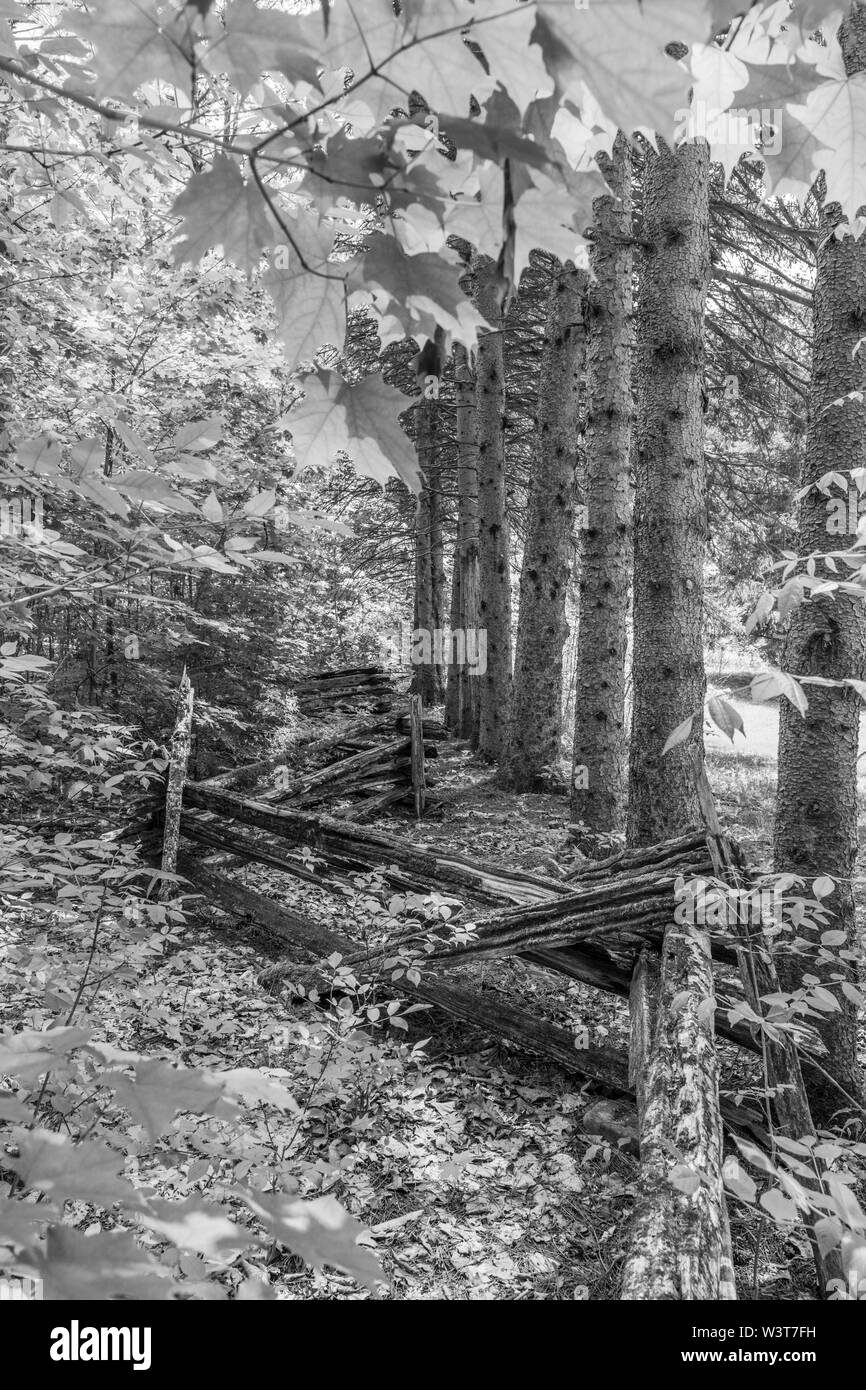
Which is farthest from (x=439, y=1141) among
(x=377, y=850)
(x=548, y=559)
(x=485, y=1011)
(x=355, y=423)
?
(x=548, y=559)

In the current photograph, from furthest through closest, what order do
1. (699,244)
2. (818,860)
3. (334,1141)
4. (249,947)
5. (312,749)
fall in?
(312,749)
(249,947)
(699,244)
(818,860)
(334,1141)

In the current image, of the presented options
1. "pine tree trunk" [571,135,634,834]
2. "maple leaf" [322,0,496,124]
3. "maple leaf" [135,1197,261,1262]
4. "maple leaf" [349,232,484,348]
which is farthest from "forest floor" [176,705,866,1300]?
"pine tree trunk" [571,135,634,834]

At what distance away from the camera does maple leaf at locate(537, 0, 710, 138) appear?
0.78m

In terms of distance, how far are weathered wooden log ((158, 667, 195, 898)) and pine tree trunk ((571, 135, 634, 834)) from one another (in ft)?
11.8

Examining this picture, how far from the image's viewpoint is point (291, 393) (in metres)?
9.26

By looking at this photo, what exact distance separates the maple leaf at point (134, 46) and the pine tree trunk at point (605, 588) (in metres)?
6.53

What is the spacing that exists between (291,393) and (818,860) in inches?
320

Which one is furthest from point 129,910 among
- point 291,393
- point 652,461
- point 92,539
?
point 291,393

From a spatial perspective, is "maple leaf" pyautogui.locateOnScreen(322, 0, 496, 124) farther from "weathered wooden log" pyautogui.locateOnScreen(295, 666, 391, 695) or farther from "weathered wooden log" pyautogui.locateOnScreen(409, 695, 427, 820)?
"weathered wooden log" pyautogui.locateOnScreen(295, 666, 391, 695)

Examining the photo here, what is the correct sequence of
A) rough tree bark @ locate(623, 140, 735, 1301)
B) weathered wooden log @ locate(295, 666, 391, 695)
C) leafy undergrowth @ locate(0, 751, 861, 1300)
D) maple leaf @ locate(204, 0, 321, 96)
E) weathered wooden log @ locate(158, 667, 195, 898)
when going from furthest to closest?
weathered wooden log @ locate(295, 666, 391, 695) < weathered wooden log @ locate(158, 667, 195, 898) < rough tree bark @ locate(623, 140, 735, 1301) < leafy undergrowth @ locate(0, 751, 861, 1300) < maple leaf @ locate(204, 0, 321, 96)

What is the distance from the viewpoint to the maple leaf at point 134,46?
867mm

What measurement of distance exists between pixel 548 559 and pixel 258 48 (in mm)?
8509

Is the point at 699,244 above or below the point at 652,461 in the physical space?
above

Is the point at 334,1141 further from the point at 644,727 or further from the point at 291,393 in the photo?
the point at 291,393
